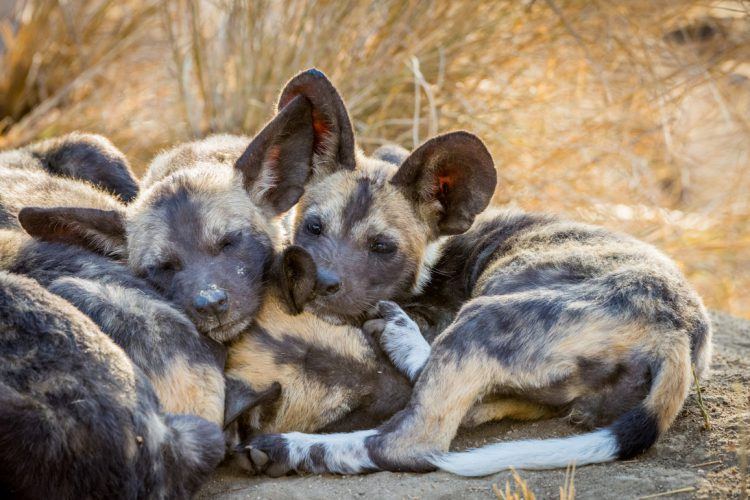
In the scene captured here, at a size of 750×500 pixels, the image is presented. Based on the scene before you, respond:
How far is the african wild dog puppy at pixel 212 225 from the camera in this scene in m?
3.64

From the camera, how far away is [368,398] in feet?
11.6

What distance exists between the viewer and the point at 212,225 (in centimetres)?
390

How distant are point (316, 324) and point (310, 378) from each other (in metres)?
0.26

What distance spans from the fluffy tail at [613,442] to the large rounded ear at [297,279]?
86 cm

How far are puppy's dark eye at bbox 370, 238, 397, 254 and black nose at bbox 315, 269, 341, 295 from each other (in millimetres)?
316

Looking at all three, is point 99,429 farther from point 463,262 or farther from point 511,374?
point 463,262

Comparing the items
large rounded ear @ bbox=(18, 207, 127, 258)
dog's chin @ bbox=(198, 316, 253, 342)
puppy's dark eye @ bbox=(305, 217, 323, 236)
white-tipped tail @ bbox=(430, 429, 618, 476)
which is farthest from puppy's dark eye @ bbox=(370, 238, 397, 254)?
white-tipped tail @ bbox=(430, 429, 618, 476)

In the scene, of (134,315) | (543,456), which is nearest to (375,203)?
(134,315)

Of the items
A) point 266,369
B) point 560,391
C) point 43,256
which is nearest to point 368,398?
point 266,369

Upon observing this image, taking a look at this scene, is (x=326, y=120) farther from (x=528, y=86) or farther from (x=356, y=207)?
(x=528, y=86)

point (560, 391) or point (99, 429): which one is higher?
point (99, 429)

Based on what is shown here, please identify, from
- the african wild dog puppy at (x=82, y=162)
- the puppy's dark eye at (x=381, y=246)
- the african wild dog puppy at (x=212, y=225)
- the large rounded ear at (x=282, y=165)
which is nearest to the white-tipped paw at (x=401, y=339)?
the puppy's dark eye at (x=381, y=246)

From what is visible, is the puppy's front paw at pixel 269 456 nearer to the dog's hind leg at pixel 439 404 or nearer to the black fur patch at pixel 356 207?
the dog's hind leg at pixel 439 404

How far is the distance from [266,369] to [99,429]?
2.71 ft
